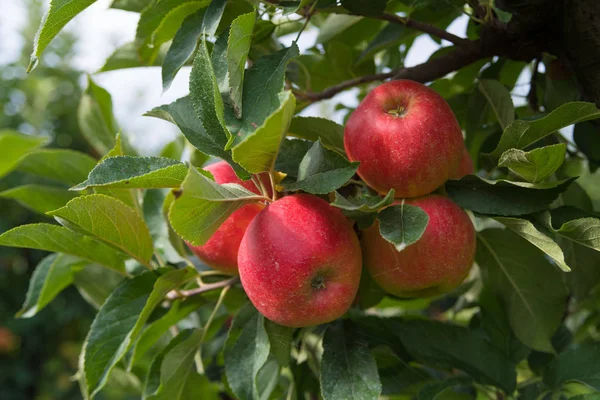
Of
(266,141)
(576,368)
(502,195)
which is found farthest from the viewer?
(576,368)

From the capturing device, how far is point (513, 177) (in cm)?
62

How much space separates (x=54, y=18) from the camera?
0.51 metres

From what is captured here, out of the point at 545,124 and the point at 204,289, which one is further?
the point at 204,289

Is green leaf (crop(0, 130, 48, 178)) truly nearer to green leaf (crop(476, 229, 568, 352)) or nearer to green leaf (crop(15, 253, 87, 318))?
green leaf (crop(15, 253, 87, 318))

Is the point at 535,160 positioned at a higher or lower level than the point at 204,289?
higher

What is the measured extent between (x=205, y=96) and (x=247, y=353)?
0.28 meters


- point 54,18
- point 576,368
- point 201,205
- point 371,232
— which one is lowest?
point 576,368

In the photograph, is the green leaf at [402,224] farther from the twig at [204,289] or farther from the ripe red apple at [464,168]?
the twig at [204,289]

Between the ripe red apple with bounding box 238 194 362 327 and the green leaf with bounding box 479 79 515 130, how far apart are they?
259 mm

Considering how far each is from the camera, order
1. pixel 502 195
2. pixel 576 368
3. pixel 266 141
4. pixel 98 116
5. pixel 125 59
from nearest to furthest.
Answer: pixel 266 141 < pixel 502 195 < pixel 576 368 < pixel 125 59 < pixel 98 116

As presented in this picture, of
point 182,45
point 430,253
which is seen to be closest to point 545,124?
point 430,253

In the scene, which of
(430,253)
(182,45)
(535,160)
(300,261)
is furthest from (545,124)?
(182,45)

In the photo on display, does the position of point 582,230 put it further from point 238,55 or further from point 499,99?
point 238,55

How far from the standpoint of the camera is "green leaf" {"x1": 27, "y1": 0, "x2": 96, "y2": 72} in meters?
0.51
